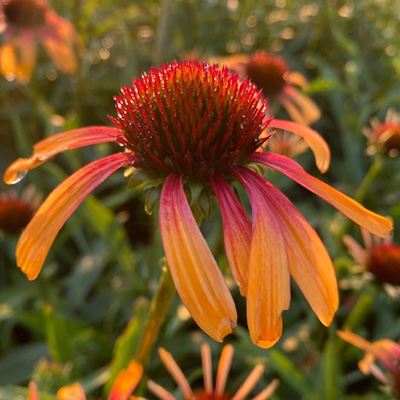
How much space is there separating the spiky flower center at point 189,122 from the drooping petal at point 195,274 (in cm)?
9

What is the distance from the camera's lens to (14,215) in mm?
1166

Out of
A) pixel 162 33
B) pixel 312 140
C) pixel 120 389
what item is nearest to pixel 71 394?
pixel 120 389

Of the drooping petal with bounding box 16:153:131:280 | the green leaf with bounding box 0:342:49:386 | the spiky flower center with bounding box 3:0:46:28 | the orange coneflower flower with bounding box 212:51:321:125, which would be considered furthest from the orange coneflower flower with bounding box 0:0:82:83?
the drooping petal with bounding box 16:153:131:280

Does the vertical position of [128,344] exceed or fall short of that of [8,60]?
it falls short

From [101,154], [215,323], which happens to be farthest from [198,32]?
[215,323]

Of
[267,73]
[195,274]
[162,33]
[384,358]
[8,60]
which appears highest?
[8,60]

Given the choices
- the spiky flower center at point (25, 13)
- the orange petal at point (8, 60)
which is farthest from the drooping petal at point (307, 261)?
the spiky flower center at point (25, 13)

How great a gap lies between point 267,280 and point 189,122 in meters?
0.22

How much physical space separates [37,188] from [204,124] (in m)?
1.04

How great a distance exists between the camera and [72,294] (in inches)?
54.1

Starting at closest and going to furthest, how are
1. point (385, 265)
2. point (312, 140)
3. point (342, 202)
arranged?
point (342, 202) → point (312, 140) → point (385, 265)

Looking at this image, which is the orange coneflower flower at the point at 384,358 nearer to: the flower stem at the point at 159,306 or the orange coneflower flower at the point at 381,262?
the orange coneflower flower at the point at 381,262

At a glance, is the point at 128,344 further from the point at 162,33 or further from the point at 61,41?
the point at 61,41

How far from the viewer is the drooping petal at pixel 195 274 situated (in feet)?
1.59
